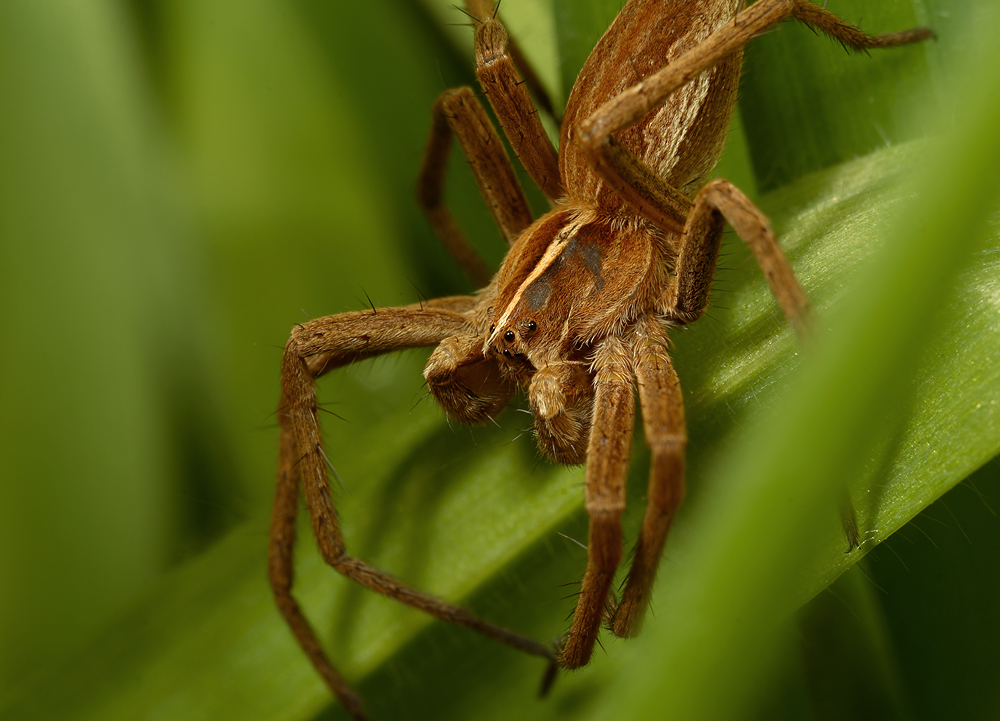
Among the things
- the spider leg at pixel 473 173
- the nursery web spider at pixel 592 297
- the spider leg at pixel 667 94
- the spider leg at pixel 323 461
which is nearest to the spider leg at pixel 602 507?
the nursery web spider at pixel 592 297

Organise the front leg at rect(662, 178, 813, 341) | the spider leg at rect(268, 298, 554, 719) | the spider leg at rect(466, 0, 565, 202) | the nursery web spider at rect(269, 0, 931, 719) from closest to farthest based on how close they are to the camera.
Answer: the front leg at rect(662, 178, 813, 341) < the nursery web spider at rect(269, 0, 931, 719) < the spider leg at rect(268, 298, 554, 719) < the spider leg at rect(466, 0, 565, 202)

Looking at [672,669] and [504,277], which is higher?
[504,277]

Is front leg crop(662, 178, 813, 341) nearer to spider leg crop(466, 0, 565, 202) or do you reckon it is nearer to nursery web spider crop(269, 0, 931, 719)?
nursery web spider crop(269, 0, 931, 719)

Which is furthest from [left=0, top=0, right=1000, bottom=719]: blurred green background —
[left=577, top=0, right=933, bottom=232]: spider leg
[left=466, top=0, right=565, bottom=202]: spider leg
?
[left=466, top=0, right=565, bottom=202]: spider leg

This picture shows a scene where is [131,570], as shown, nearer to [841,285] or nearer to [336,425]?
[336,425]

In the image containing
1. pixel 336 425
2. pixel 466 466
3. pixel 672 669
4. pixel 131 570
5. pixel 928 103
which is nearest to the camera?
pixel 672 669

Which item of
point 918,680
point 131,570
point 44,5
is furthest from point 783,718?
point 44,5
